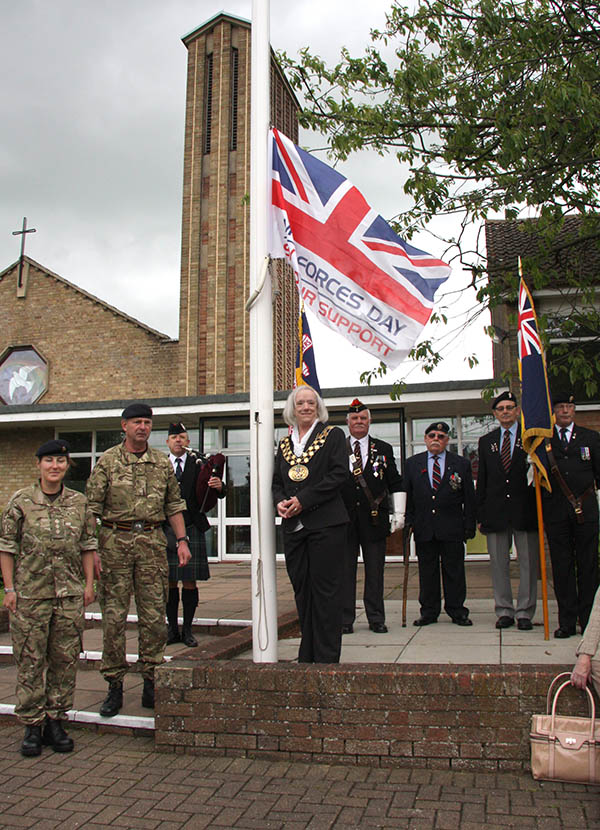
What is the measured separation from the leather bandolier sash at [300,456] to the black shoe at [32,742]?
2237mm

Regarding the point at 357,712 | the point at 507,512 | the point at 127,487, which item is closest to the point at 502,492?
the point at 507,512

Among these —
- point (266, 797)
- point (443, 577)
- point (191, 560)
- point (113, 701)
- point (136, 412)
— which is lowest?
point (266, 797)

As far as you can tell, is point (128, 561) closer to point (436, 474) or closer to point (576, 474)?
point (436, 474)

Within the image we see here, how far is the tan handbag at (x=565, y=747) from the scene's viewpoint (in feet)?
12.0

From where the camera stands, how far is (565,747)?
3723 mm

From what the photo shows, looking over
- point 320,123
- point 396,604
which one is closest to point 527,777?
point 396,604

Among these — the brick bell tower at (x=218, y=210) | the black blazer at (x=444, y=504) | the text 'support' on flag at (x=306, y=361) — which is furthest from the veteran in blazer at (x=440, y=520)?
the brick bell tower at (x=218, y=210)

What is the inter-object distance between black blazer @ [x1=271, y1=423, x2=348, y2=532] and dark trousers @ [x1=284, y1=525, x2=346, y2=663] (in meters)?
0.07

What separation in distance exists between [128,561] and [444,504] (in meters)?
3.23

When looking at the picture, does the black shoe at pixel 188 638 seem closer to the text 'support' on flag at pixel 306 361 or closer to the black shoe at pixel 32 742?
the black shoe at pixel 32 742

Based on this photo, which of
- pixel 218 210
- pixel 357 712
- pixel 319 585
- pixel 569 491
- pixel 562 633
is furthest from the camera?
pixel 218 210

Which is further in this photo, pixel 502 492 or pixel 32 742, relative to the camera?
pixel 502 492

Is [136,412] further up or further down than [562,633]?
further up

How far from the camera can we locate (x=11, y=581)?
4.73 meters
